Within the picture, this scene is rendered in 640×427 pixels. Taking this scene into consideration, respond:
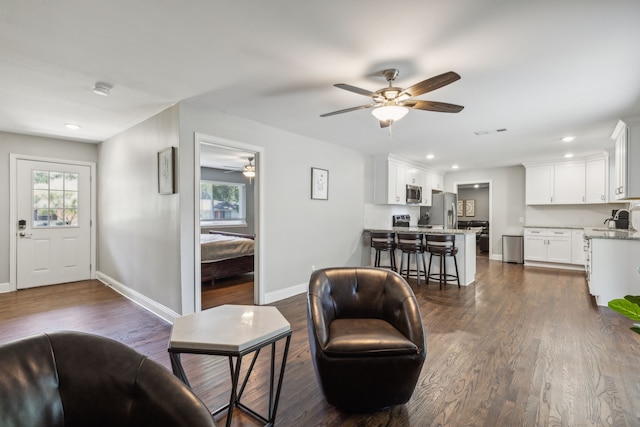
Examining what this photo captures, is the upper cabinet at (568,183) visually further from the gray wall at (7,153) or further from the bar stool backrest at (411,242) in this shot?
the gray wall at (7,153)

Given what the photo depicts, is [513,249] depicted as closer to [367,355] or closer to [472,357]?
[472,357]

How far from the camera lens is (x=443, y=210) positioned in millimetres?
7953

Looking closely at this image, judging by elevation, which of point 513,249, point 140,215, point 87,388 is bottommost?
point 513,249

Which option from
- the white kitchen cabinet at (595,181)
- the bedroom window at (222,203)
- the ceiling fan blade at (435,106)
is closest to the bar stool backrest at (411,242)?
the ceiling fan blade at (435,106)

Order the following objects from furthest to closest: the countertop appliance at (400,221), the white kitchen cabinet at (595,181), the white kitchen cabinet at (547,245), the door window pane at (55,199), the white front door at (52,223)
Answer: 1. the countertop appliance at (400,221)
2. the white kitchen cabinet at (547,245)
3. the white kitchen cabinet at (595,181)
4. the door window pane at (55,199)
5. the white front door at (52,223)

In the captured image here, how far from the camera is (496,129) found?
4270 mm

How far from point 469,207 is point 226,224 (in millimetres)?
7843

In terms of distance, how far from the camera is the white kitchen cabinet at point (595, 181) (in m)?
6.21

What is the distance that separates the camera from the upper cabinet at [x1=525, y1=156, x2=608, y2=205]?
630 centimetres

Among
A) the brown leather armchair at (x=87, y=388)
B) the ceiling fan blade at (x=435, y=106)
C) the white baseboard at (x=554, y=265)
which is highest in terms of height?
the ceiling fan blade at (x=435, y=106)

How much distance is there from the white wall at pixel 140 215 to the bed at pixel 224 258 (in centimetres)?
103

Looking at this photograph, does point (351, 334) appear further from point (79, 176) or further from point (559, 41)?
point (79, 176)

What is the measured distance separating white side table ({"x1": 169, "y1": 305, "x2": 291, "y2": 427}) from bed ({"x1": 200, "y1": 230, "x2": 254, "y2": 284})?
3.29 metres

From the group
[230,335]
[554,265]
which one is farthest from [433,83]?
[554,265]
